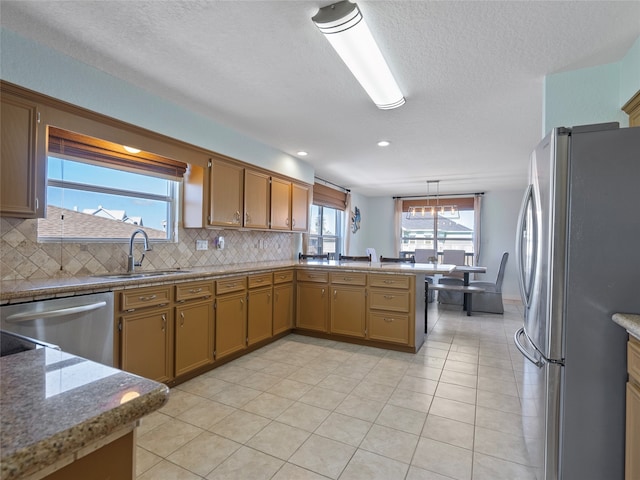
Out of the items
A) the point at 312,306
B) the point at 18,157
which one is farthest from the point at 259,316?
the point at 18,157

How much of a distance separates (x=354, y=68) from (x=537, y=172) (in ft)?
4.25

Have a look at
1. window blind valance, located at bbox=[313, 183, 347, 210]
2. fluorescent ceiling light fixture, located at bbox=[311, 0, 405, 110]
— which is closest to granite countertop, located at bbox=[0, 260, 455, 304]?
fluorescent ceiling light fixture, located at bbox=[311, 0, 405, 110]

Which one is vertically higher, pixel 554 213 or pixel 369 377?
pixel 554 213

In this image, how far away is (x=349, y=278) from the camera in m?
3.78

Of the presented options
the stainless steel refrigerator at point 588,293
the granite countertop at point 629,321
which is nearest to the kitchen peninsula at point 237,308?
the stainless steel refrigerator at point 588,293

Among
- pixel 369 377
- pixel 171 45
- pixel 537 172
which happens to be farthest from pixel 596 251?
pixel 171 45

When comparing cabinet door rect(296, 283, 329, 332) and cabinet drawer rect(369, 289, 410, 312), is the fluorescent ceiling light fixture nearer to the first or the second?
cabinet drawer rect(369, 289, 410, 312)

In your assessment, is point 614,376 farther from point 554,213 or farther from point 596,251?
point 554,213

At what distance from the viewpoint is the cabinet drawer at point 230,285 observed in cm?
304

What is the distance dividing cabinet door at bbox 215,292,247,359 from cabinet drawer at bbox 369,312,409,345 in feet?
4.62

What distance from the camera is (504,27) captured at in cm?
185

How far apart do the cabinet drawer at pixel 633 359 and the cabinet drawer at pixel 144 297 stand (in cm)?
278

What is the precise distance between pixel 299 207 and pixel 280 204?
1.53ft

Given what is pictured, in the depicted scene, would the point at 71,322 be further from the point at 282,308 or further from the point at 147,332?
the point at 282,308
